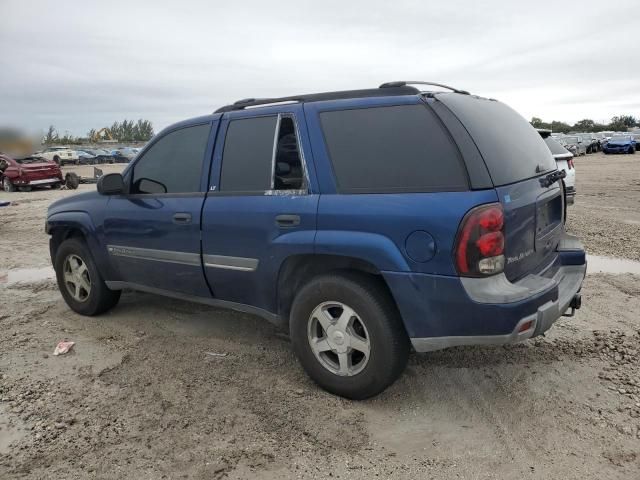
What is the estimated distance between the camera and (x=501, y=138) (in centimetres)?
313

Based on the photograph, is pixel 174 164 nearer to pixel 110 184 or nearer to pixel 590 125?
pixel 110 184

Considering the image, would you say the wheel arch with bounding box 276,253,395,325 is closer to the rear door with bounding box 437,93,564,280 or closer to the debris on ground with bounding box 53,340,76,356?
the rear door with bounding box 437,93,564,280

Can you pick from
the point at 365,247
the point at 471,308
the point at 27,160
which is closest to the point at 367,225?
the point at 365,247

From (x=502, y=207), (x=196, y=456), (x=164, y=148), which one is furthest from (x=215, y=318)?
(x=502, y=207)

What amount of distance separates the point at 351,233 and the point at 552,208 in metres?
1.53

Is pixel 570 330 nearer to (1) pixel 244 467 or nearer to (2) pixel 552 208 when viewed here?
(2) pixel 552 208

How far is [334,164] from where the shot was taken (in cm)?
325

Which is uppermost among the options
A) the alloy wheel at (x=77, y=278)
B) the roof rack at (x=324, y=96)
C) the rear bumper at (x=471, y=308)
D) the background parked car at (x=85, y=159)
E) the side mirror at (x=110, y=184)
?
the roof rack at (x=324, y=96)

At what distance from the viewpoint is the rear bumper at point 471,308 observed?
9.08 feet

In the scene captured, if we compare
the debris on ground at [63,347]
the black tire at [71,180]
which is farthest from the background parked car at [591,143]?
the debris on ground at [63,347]

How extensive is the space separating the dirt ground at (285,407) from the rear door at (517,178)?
881 mm

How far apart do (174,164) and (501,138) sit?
2553 millimetres

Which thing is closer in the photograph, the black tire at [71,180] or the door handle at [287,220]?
the door handle at [287,220]

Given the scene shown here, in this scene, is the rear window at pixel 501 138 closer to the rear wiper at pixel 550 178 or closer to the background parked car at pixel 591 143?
the rear wiper at pixel 550 178
